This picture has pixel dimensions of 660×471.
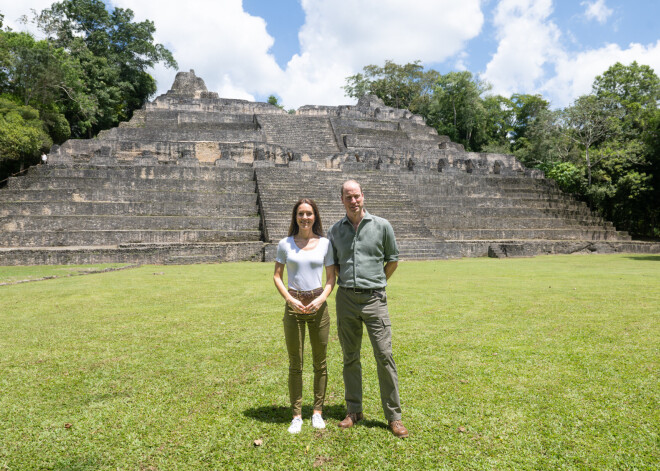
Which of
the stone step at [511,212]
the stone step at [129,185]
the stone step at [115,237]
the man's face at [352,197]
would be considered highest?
the stone step at [129,185]

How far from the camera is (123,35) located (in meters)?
37.6

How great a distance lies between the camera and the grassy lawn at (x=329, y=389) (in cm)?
239

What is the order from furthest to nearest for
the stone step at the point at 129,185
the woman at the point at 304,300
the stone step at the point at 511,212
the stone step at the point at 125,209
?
the stone step at the point at 511,212 → the stone step at the point at 129,185 → the stone step at the point at 125,209 → the woman at the point at 304,300

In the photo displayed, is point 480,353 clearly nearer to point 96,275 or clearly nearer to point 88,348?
point 88,348

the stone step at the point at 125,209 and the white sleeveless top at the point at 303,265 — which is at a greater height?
the stone step at the point at 125,209

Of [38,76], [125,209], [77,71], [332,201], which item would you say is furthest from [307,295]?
[77,71]

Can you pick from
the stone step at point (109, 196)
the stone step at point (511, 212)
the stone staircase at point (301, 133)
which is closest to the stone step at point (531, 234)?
the stone step at point (511, 212)

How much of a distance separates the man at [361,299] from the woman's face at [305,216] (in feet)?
0.71

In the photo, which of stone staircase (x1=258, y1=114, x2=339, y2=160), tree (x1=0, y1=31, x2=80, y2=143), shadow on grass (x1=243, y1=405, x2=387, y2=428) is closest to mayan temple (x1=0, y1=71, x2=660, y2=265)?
stone staircase (x1=258, y1=114, x2=339, y2=160)

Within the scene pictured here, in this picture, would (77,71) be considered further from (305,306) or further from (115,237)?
(305,306)

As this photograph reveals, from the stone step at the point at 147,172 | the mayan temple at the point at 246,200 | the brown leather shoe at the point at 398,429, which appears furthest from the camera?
the stone step at the point at 147,172

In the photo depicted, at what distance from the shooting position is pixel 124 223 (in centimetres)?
1493

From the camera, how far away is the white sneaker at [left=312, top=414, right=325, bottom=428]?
2.67m

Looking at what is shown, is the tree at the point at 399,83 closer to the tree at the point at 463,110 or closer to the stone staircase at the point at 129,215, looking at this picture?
the tree at the point at 463,110
